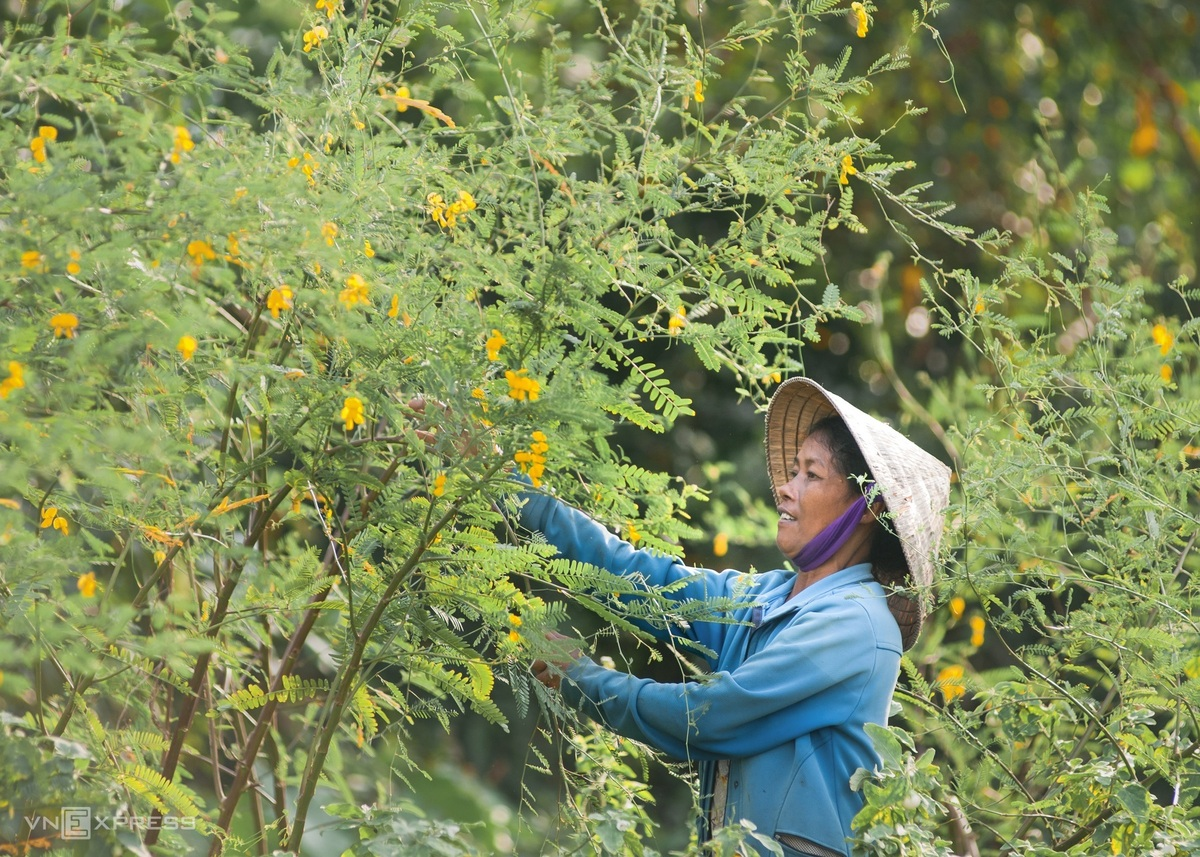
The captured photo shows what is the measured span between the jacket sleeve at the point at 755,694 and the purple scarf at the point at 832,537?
234 mm

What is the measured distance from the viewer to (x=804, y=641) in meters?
2.38

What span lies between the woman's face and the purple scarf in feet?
0.07

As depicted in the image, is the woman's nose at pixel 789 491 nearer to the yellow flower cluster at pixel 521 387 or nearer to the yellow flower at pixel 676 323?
the yellow flower at pixel 676 323

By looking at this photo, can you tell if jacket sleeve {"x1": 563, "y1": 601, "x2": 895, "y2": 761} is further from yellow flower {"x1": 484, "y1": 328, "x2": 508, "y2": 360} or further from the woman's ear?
yellow flower {"x1": 484, "y1": 328, "x2": 508, "y2": 360}

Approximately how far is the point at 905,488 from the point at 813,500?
215 millimetres

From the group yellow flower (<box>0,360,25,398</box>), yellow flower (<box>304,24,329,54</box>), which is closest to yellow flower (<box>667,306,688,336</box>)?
yellow flower (<box>304,24,329,54</box>)

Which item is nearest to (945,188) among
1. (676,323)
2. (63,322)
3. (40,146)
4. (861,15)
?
(861,15)

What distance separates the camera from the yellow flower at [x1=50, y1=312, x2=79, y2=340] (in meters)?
1.68

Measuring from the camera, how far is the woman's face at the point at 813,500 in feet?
8.87

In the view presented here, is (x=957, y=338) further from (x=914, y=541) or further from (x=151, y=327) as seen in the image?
(x=151, y=327)

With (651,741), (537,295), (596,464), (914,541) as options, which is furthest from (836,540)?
(537,295)

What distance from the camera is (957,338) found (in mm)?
6691

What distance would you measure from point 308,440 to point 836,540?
112 cm

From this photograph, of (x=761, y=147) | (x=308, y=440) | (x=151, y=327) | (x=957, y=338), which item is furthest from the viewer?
(x=957, y=338)
